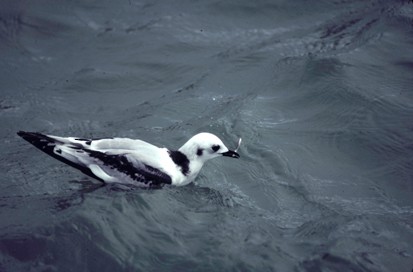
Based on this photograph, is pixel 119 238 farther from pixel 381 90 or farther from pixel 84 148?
pixel 381 90

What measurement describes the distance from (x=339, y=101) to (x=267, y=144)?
1916 mm

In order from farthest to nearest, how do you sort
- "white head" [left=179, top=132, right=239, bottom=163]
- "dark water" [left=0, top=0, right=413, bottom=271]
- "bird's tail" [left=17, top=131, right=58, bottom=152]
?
"white head" [left=179, top=132, right=239, bottom=163], "bird's tail" [left=17, top=131, right=58, bottom=152], "dark water" [left=0, top=0, right=413, bottom=271]

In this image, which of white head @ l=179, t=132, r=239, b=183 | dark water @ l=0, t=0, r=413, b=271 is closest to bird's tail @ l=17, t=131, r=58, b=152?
dark water @ l=0, t=0, r=413, b=271

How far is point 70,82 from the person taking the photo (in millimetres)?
10273

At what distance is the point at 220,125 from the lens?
968cm

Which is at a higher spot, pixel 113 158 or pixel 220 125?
pixel 113 158

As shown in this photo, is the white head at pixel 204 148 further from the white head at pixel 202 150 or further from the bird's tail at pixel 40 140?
the bird's tail at pixel 40 140

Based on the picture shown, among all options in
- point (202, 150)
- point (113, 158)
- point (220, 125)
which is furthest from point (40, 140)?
A: point (220, 125)

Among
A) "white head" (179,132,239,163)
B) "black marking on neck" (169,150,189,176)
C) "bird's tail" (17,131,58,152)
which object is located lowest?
"black marking on neck" (169,150,189,176)

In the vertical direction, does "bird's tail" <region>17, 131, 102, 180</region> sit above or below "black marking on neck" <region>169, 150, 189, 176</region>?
above

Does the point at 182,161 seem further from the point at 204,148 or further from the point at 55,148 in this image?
the point at 55,148

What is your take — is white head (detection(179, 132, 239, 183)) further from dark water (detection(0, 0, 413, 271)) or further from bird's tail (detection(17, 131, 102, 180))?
bird's tail (detection(17, 131, 102, 180))

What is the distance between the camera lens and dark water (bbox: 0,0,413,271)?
6930mm

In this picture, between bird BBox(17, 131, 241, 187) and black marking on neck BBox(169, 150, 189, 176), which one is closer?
bird BBox(17, 131, 241, 187)
